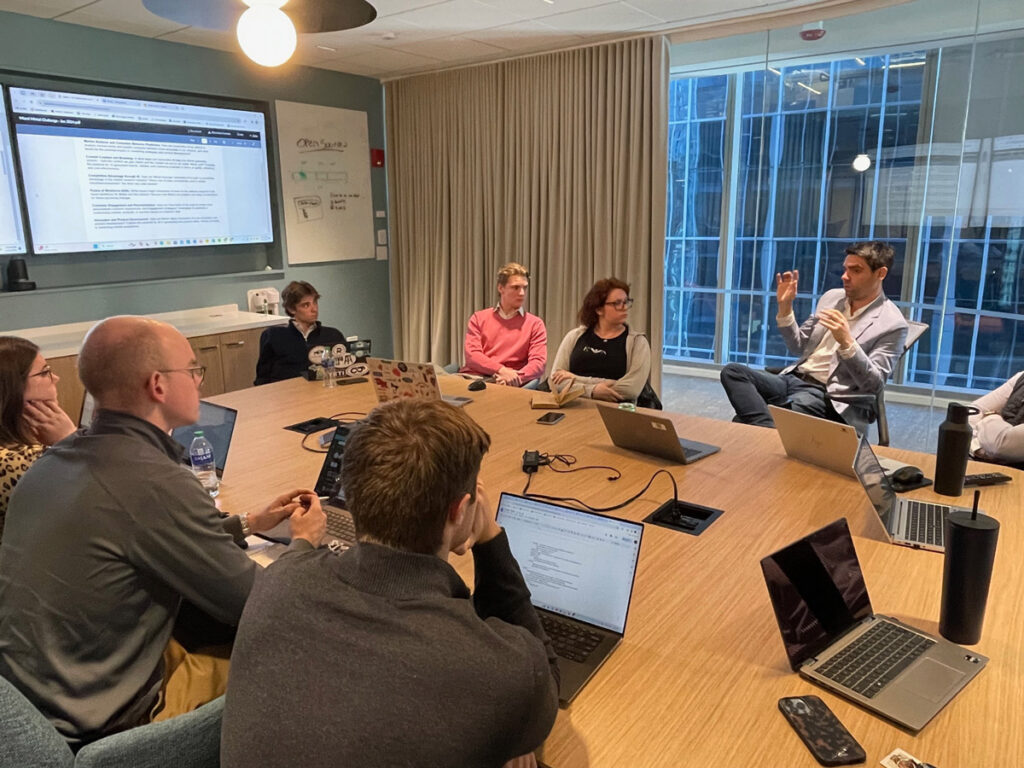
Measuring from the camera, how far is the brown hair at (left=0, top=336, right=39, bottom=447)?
5.60 ft

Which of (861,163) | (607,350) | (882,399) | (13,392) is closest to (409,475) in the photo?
(13,392)

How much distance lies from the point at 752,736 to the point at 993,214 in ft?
12.1

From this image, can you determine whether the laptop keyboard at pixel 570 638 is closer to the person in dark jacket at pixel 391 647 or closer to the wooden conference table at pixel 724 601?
the wooden conference table at pixel 724 601

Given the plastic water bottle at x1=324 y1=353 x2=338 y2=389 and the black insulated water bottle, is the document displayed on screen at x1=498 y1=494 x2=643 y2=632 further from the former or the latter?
the plastic water bottle at x1=324 y1=353 x2=338 y2=389

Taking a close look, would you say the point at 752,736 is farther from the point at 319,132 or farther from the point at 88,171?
the point at 319,132

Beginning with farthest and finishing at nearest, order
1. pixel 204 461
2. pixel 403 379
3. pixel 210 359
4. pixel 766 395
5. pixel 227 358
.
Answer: pixel 227 358, pixel 210 359, pixel 766 395, pixel 403 379, pixel 204 461

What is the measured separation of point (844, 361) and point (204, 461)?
2.58 meters

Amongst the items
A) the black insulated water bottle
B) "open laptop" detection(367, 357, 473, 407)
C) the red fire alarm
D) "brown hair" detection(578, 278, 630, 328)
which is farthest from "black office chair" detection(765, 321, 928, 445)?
"open laptop" detection(367, 357, 473, 407)

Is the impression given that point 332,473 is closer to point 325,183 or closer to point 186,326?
point 186,326

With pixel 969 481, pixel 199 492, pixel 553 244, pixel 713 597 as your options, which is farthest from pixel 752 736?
pixel 553 244

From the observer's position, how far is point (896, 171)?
4078 mm

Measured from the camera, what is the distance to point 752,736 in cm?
105

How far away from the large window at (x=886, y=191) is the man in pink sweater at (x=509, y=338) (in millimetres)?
1896

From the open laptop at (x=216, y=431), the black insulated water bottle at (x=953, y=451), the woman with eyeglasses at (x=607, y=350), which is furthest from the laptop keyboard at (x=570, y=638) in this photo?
the woman with eyeglasses at (x=607, y=350)
